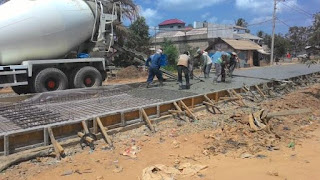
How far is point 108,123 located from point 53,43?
4.49 meters

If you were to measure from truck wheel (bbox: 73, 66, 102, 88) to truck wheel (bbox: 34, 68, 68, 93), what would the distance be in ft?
1.26

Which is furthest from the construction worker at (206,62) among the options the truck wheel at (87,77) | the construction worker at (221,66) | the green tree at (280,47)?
the green tree at (280,47)

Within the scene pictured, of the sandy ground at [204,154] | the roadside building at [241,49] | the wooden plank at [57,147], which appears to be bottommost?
the sandy ground at [204,154]

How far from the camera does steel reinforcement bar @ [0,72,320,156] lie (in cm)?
523

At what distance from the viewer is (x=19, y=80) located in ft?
30.4

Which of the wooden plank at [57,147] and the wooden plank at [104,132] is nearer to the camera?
the wooden plank at [57,147]

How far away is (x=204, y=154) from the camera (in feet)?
19.4

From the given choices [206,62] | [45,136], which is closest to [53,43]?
[45,136]

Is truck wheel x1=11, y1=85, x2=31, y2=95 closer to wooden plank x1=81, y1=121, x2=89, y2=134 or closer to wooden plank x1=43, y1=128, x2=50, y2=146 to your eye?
wooden plank x1=81, y1=121, x2=89, y2=134

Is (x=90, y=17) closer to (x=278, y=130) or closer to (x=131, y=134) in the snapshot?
(x=131, y=134)

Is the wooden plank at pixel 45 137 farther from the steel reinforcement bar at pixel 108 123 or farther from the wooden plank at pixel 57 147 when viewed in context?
the wooden plank at pixel 57 147

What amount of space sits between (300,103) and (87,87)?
23.3 ft

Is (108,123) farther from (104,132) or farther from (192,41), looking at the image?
(192,41)

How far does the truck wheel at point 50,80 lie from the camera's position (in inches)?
372
